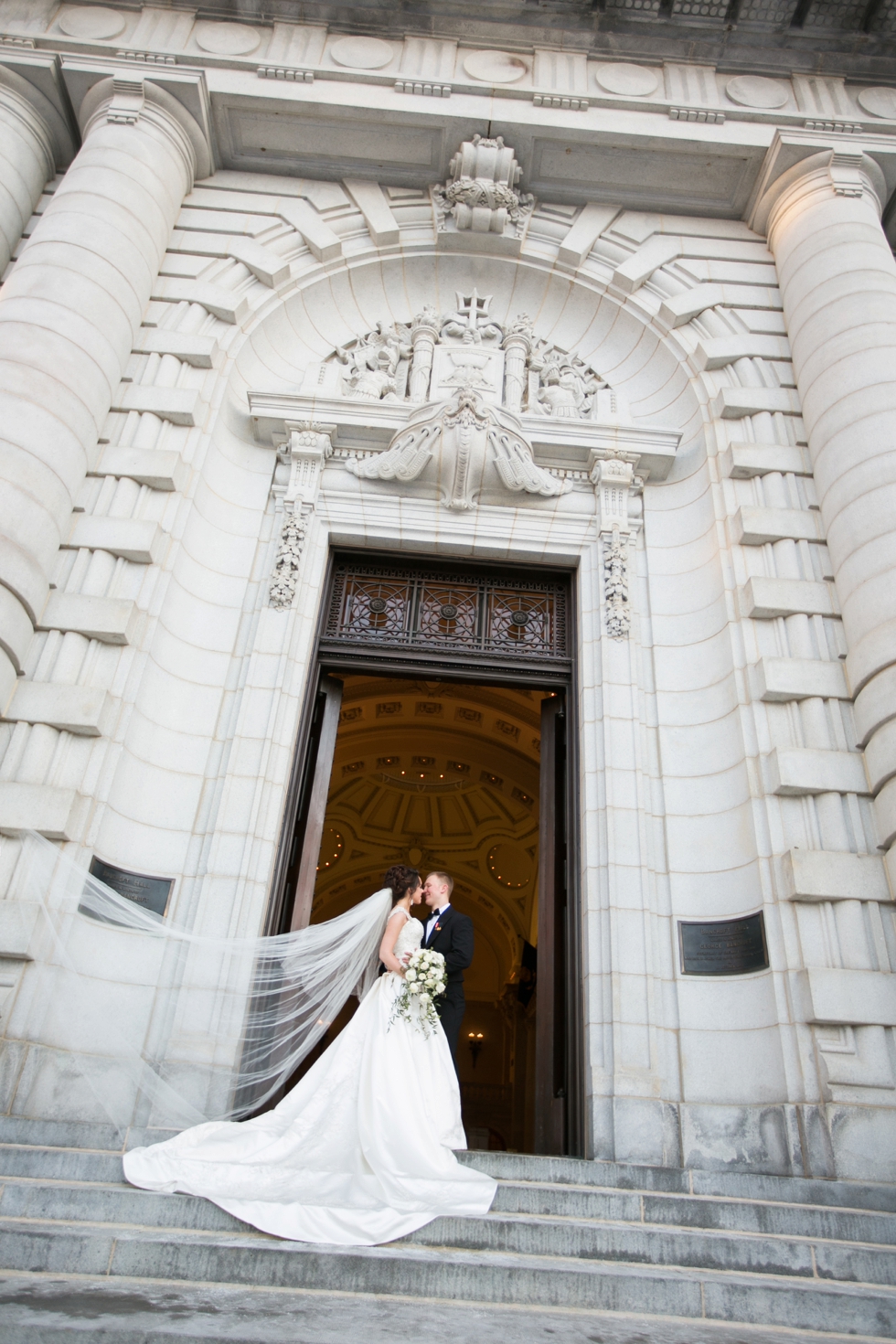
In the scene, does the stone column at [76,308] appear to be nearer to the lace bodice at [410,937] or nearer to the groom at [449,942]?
the lace bodice at [410,937]

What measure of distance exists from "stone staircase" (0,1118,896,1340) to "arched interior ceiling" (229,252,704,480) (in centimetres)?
750

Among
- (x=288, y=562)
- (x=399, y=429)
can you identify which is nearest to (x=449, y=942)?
(x=288, y=562)

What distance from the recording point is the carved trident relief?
950 cm

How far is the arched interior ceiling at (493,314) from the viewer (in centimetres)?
1117

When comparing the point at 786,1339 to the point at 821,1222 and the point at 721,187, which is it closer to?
the point at 821,1222

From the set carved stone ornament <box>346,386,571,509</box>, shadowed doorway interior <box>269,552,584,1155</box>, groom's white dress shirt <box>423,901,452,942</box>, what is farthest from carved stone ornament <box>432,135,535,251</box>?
groom's white dress shirt <box>423,901,452,942</box>

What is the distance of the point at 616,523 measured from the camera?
10070mm

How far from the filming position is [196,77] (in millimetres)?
11047

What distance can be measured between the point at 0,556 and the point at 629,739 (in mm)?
5832

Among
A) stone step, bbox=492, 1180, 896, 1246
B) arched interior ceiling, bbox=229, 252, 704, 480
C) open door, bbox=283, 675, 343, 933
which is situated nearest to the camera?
stone step, bbox=492, 1180, 896, 1246

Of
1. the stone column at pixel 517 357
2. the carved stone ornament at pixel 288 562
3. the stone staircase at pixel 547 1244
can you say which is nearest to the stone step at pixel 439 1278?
the stone staircase at pixel 547 1244

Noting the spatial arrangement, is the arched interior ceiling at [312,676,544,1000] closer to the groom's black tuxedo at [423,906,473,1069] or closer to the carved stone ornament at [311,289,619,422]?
the carved stone ornament at [311,289,619,422]

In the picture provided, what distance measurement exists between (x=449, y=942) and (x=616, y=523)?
16.2 ft

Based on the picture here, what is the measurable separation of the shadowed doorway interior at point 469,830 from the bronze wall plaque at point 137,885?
29.9ft
